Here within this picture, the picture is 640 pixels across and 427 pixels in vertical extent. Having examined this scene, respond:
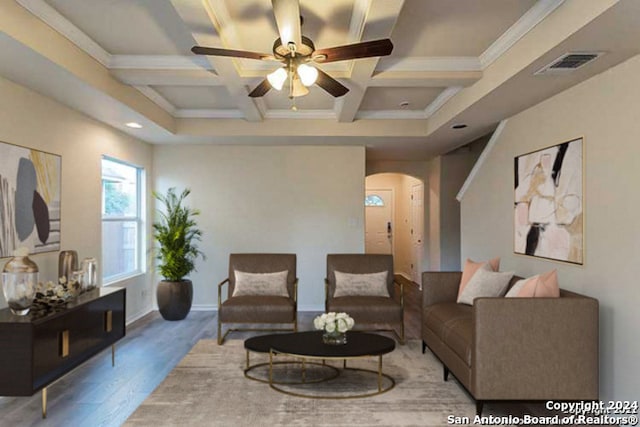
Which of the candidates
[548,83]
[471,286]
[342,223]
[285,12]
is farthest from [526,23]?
[342,223]

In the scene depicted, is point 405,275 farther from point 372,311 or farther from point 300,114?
point 372,311

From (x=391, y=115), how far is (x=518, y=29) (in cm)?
249

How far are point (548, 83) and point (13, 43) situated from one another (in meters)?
3.65

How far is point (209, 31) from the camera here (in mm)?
2893

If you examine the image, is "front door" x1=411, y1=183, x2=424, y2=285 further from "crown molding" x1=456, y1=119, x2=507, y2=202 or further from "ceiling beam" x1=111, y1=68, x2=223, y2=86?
"ceiling beam" x1=111, y1=68, x2=223, y2=86

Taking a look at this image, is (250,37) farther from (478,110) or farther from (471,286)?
(471,286)

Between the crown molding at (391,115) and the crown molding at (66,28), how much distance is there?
2.93m

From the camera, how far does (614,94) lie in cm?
295

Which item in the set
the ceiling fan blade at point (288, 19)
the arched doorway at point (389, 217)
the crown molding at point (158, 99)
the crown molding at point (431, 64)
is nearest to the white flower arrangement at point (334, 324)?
the ceiling fan blade at point (288, 19)

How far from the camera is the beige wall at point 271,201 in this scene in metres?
6.25

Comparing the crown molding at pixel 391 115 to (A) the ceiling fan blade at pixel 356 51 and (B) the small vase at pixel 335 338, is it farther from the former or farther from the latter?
(B) the small vase at pixel 335 338

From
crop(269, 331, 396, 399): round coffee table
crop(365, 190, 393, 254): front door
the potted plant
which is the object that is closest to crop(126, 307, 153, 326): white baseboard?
the potted plant

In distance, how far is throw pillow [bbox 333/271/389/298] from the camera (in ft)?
15.8

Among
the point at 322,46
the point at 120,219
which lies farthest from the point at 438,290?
the point at 120,219
